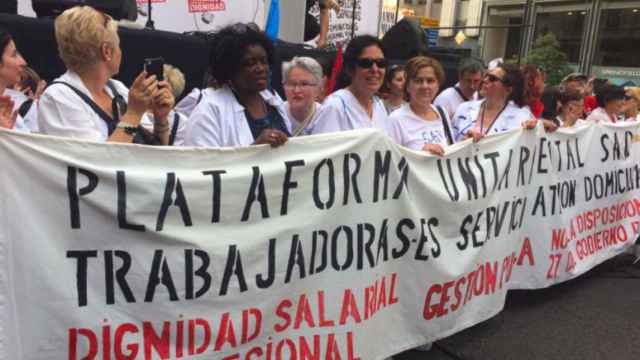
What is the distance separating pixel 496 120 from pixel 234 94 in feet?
6.66

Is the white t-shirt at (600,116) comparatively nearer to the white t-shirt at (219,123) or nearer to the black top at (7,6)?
the white t-shirt at (219,123)

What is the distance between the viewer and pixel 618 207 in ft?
15.3

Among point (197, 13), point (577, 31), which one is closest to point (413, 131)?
point (197, 13)

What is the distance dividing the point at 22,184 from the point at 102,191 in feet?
0.83

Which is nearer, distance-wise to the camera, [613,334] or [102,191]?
[102,191]

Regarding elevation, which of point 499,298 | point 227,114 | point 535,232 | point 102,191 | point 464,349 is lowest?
point 464,349

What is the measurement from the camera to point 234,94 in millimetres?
2607

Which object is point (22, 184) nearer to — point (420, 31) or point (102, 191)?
point (102, 191)

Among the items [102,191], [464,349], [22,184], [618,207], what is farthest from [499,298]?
[22,184]

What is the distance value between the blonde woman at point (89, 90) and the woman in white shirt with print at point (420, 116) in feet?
4.97

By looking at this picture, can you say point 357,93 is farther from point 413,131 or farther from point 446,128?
point 446,128

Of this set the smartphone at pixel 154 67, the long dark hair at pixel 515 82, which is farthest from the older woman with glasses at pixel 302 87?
the long dark hair at pixel 515 82

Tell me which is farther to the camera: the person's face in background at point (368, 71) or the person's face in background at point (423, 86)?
the person's face in background at point (423, 86)

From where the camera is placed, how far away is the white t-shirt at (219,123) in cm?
248
